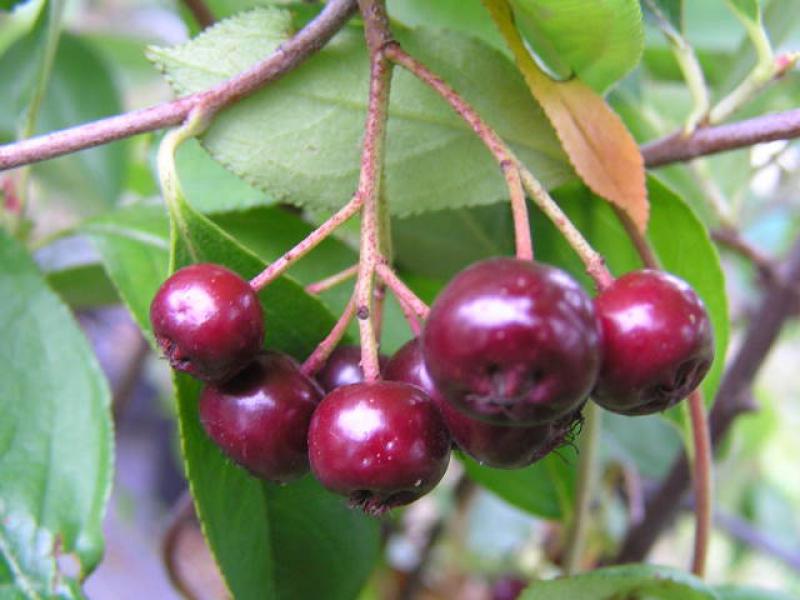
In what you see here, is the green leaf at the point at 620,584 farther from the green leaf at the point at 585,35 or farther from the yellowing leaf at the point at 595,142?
the green leaf at the point at 585,35

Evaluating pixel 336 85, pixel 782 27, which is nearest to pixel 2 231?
pixel 336 85

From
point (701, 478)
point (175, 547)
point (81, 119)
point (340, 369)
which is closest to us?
point (340, 369)

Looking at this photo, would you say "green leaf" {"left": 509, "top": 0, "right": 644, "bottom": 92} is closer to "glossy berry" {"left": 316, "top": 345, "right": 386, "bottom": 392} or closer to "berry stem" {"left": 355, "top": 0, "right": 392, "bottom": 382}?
"berry stem" {"left": 355, "top": 0, "right": 392, "bottom": 382}

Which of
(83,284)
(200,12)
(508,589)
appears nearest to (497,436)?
(200,12)

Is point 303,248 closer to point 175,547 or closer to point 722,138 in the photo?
point 722,138

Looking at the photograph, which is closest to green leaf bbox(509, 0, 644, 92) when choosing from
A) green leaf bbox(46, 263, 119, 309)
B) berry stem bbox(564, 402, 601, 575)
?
berry stem bbox(564, 402, 601, 575)

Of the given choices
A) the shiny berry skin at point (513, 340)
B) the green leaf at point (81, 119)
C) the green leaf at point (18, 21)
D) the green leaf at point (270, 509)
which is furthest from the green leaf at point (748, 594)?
the green leaf at point (81, 119)
